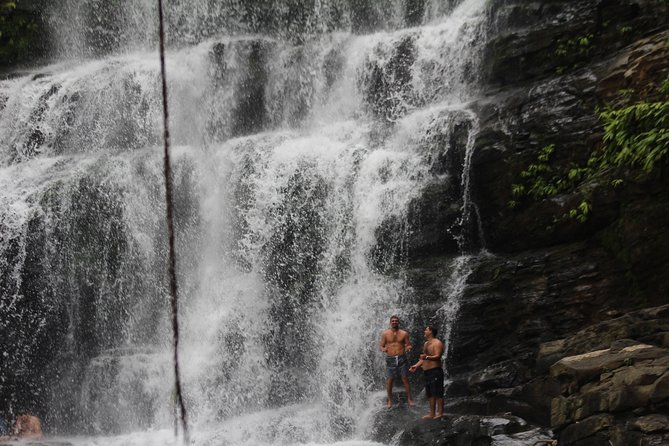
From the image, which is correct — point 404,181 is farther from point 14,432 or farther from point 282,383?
point 14,432

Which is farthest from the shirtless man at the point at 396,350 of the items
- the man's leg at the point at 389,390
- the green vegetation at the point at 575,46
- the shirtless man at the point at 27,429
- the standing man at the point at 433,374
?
Result: the shirtless man at the point at 27,429

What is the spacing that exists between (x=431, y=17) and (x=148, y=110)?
8850 mm

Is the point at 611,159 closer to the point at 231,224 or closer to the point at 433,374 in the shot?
the point at 433,374

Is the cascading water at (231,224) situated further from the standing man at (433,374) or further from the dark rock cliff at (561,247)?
the standing man at (433,374)

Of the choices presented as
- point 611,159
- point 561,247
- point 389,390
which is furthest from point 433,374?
point 611,159

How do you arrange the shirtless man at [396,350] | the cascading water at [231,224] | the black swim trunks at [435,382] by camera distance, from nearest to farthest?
1. the black swim trunks at [435,382]
2. the shirtless man at [396,350]
3. the cascading water at [231,224]

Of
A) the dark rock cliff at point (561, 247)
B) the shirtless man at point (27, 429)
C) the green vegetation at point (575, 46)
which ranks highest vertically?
the green vegetation at point (575, 46)

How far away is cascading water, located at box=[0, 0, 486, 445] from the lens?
1523cm

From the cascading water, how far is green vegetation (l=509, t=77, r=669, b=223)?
1602mm

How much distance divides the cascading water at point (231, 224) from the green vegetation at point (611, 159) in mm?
1602

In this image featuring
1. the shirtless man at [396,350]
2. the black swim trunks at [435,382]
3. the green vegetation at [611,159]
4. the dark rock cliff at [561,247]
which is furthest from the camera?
the shirtless man at [396,350]

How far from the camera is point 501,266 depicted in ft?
44.7

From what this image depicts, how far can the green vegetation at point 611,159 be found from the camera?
1184 cm

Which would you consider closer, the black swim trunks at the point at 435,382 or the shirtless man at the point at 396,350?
the black swim trunks at the point at 435,382
